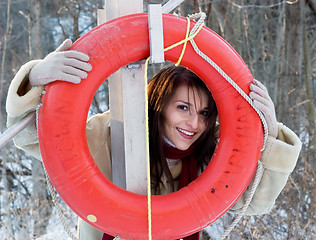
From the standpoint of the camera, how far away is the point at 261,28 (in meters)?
5.95

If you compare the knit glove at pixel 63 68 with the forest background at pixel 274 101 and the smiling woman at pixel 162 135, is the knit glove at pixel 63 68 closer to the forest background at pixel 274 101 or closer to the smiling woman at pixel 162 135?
the smiling woman at pixel 162 135

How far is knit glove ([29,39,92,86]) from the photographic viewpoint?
1.43m

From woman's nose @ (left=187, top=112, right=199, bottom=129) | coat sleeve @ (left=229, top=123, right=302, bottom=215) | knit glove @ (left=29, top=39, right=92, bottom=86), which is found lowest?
coat sleeve @ (left=229, top=123, right=302, bottom=215)

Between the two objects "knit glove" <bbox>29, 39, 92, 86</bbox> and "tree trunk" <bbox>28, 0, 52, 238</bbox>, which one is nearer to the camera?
"knit glove" <bbox>29, 39, 92, 86</bbox>

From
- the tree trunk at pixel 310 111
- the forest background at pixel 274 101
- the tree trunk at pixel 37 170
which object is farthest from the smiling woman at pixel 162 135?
the tree trunk at pixel 37 170

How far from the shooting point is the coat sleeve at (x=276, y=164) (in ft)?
5.28

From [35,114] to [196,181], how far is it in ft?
2.10

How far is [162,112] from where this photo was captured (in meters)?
1.79

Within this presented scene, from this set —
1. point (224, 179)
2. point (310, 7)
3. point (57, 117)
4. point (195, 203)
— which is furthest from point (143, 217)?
point (310, 7)

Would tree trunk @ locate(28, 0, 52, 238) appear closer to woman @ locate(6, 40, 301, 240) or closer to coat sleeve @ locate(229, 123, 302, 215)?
woman @ locate(6, 40, 301, 240)

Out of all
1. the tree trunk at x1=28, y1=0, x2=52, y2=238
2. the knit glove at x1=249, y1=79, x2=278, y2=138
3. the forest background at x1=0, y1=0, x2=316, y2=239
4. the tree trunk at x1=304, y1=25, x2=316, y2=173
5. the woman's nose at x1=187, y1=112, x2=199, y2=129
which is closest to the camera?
the knit glove at x1=249, y1=79, x2=278, y2=138

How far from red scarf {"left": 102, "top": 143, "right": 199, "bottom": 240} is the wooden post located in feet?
0.61

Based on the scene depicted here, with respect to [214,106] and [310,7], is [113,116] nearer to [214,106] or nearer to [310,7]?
[214,106]

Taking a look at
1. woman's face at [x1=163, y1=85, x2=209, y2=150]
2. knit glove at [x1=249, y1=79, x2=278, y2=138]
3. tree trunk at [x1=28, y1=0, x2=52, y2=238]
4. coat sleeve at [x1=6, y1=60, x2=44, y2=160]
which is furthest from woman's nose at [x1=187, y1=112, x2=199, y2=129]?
tree trunk at [x1=28, y1=0, x2=52, y2=238]
